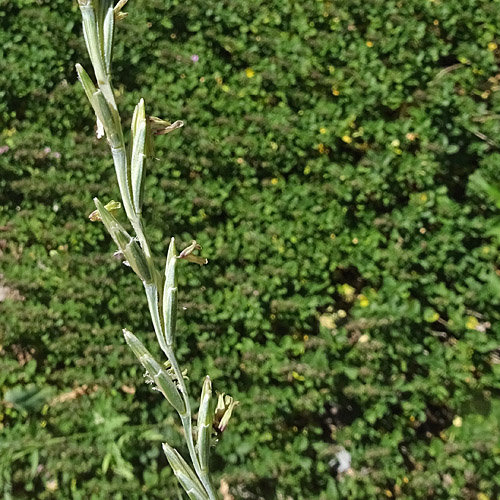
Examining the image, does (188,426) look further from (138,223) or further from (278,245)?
(278,245)

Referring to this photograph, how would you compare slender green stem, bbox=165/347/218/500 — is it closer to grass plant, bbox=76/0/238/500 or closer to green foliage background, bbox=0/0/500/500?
grass plant, bbox=76/0/238/500

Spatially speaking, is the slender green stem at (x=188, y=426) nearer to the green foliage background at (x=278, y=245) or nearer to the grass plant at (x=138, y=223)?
the grass plant at (x=138, y=223)

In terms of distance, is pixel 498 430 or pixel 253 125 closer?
pixel 498 430

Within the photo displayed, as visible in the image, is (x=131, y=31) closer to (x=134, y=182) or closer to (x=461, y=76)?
(x=461, y=76)

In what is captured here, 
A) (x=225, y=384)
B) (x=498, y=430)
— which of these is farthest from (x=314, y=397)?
(x=498, y=430)

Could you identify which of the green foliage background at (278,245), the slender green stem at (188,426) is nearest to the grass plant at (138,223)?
the slender green stem at (188,426)

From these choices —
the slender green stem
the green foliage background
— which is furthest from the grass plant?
the green foliage background

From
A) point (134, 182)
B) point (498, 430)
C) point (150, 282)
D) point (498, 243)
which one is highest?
point (134, 182)

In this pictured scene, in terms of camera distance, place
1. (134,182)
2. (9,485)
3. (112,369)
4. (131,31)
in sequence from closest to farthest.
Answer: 1. (134,182)
2. (9,485)
3. (112,369)
4. (131,31)
